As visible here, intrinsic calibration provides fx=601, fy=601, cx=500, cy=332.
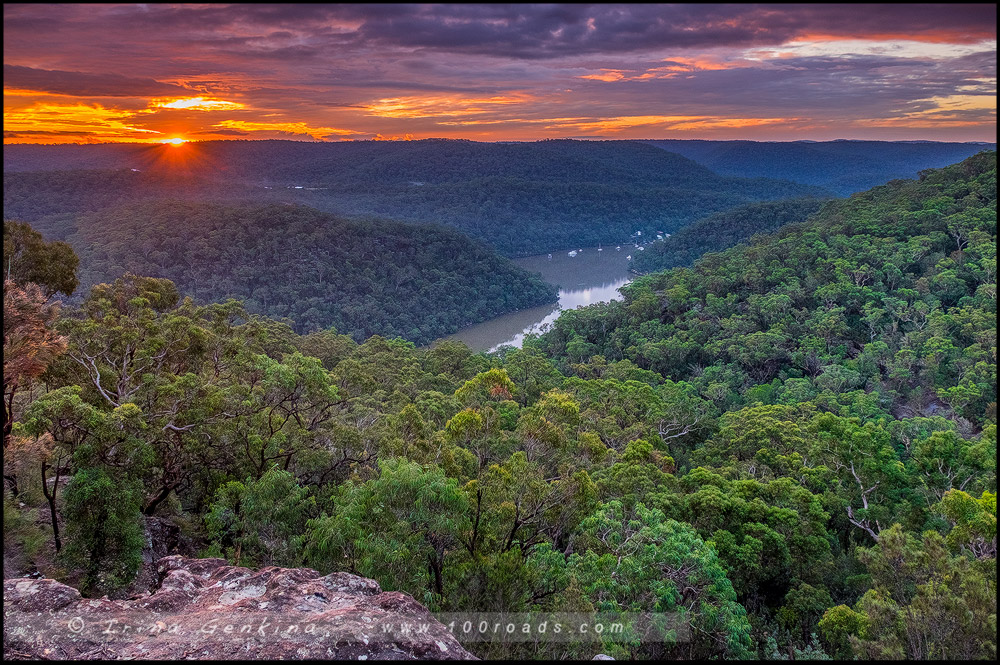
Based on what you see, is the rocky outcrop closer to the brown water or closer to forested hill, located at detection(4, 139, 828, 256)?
the brown water

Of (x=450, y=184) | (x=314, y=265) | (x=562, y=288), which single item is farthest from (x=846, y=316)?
(x=450, y=184)

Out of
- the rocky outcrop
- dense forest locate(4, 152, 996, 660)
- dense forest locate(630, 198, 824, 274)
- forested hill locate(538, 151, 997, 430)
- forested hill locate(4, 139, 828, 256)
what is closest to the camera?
the rocky outcrop

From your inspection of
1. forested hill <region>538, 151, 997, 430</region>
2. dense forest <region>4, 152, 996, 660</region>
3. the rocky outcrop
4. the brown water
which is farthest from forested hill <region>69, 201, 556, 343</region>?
the rocky outcrop

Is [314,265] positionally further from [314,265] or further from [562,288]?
Result: [562,288]

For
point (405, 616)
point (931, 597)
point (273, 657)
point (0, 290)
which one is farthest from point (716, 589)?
point (0, 290)

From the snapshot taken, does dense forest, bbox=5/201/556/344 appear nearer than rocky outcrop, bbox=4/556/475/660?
No

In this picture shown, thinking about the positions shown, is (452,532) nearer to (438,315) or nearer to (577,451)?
(577,451)
